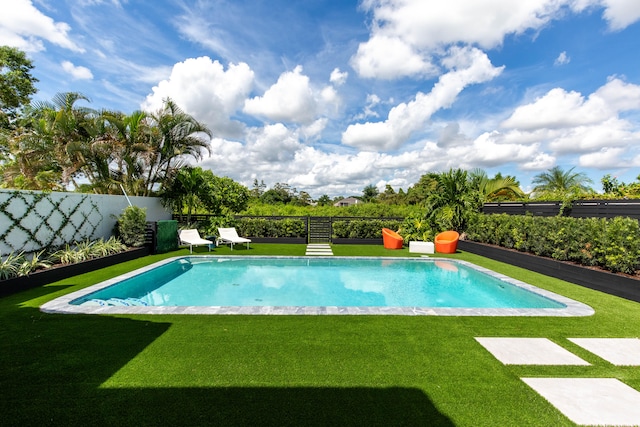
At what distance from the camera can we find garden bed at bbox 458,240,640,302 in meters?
5.62

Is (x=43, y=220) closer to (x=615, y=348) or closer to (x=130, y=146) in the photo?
(x=130, y=146)

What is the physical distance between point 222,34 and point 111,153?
21.7ft

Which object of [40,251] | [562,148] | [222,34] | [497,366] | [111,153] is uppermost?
[222,34]

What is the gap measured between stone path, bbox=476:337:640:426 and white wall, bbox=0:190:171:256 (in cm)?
975

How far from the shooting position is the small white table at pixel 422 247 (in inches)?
456

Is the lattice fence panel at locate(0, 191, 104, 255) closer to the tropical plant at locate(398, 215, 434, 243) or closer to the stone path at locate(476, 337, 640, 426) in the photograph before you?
the stone path at locate(476, 337, 640, 426)

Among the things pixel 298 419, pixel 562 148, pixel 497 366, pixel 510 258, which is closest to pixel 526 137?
pixel 562 148

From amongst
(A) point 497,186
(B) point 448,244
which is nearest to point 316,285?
(B) point 448,244

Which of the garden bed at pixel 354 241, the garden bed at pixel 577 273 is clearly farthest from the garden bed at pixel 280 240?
the garden bed at pixel 577 273

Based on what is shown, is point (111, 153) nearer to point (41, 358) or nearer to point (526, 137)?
point (41, 358)

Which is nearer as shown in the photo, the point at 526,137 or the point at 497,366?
the point at 497,366

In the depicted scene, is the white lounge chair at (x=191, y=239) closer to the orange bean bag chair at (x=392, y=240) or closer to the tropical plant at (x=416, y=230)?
the orange bean bag chair at (x=392, y=240)

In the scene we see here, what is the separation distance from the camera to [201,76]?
11.7 m

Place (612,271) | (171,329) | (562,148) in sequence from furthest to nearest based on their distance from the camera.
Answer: (562,148) → (612,271) → (171,329)
